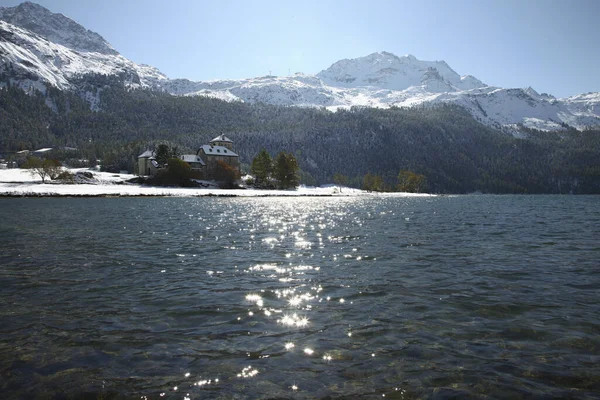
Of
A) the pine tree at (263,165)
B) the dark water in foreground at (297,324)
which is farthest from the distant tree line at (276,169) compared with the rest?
the dark water in foreground at (297,324)

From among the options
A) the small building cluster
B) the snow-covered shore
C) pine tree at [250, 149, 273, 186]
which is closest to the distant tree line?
pine tree at [250, 149, 273, 186]

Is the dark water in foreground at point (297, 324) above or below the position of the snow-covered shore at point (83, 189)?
below

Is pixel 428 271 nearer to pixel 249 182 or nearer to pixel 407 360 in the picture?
pixel 407 360

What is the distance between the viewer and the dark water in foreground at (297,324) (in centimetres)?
730

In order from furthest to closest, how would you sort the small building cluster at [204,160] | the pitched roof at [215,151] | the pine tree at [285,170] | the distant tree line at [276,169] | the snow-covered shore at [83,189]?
the pitched roof at [215,151] < the small building cluster at [204,160] < the pine tree at [285,170] < the distant tree line at [276,169] < the snow-covered shore at [83,189]

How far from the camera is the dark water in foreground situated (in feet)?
23.9

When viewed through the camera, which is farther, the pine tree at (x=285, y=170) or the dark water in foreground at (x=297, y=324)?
the pine tree at (x=285, y=170)

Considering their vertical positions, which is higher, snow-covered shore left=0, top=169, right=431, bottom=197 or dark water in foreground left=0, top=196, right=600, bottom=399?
snow-covered shore left=0, top=169, right=431, bottom=197

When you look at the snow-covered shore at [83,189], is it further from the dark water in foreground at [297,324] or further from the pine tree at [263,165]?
the dark water in foreground at [297,324]

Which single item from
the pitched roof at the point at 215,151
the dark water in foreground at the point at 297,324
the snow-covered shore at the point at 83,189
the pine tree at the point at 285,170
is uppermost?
the pitched roof at the point at 215,151

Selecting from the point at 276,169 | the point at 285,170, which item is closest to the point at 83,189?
the point at 276,169

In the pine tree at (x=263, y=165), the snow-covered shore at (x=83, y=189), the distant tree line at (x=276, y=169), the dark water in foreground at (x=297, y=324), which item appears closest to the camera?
the dark water in foreground at (x=297, y=324)

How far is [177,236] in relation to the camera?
28859 millimetres

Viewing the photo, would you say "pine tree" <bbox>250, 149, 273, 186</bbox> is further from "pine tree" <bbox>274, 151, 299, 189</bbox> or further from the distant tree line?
"pine tree" <bbox>274, 151, 299, 189</bbox>
